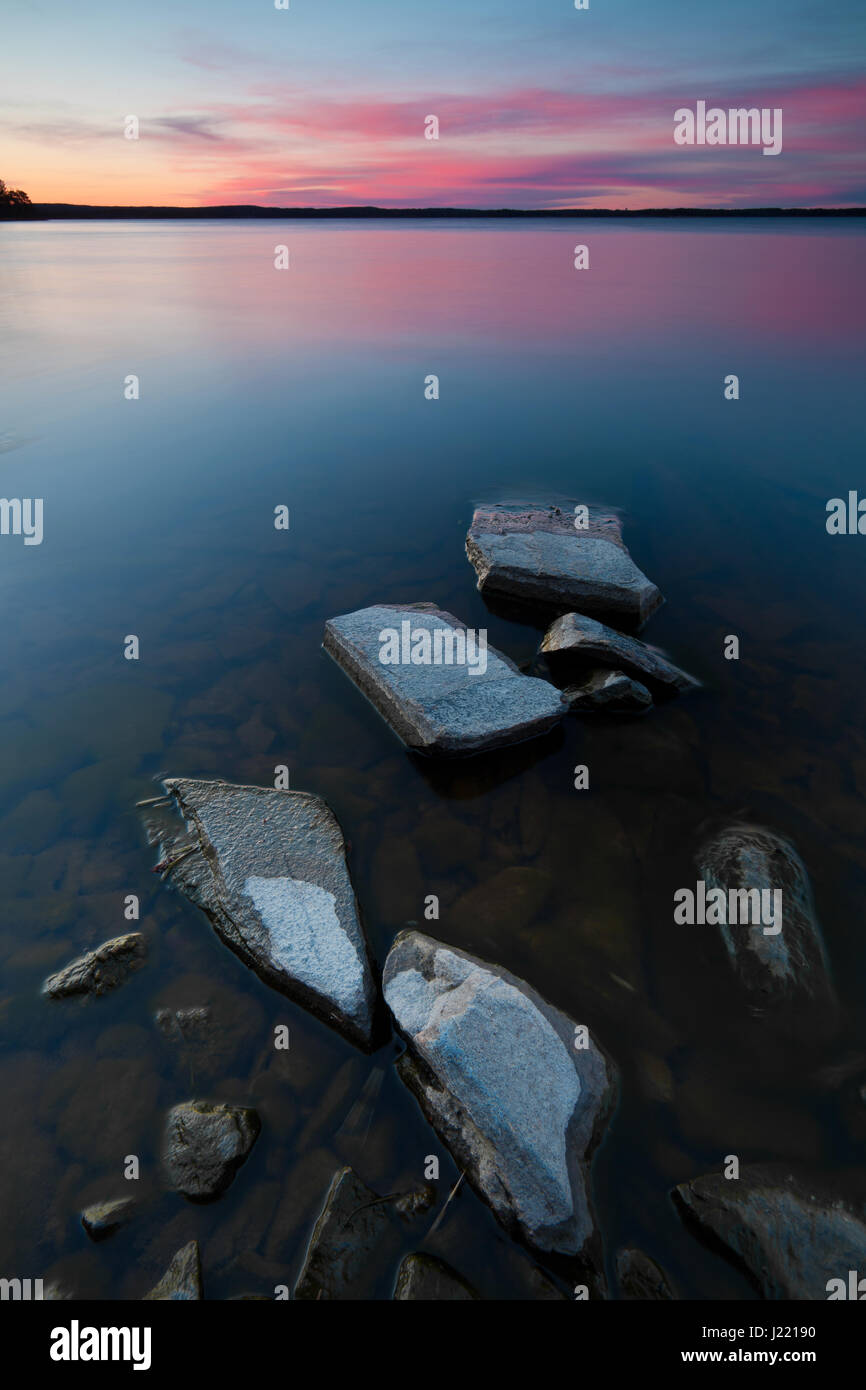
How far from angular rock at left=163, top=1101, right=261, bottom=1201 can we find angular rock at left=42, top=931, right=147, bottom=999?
0.83 meters

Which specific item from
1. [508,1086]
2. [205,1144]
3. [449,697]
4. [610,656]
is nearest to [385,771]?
[449,697]

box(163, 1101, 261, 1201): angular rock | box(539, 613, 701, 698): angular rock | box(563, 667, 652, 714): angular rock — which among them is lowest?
box(163, 1101, 261, 1201): angular rock

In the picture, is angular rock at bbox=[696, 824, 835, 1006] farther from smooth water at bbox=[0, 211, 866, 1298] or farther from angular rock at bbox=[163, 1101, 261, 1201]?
A: angular rock at bbox=[163, 1101, 261, 1201]

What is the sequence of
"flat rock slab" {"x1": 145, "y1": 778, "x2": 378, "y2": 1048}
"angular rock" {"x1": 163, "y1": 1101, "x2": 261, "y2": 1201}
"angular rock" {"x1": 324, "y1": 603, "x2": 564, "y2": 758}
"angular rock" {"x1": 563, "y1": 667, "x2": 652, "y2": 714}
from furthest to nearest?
"angular rock" {"x1": 563, "y1": 667, "x2": 652, "y2": 714} → "angular rock" {"x1": 324, "y1": 603, "x2": 564, "y2": 758} → "flat rock slab" {"x1": 145, "y1": 778, "x2": 378, "y2": 1048} → "angular rock" {"x1": 163, "y1": 1101, "x2": 261, "y2": 1201}

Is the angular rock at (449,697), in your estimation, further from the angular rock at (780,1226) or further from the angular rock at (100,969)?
the angular rock at (780,1226)

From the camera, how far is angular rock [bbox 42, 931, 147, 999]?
3.71m

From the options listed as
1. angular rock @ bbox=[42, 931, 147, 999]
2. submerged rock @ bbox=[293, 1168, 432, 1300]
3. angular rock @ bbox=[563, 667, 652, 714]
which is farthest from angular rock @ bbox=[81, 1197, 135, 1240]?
angular rock @ bbox=[563, 667, 652, 714]

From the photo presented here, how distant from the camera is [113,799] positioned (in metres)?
4.88

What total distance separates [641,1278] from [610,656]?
4.05 meters

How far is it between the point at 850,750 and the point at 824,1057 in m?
2.61

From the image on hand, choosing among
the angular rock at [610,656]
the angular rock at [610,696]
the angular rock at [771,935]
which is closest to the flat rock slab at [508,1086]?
the angular rock at [771,935]

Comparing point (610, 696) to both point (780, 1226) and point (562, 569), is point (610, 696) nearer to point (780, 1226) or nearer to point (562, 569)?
point (562, 569)
